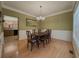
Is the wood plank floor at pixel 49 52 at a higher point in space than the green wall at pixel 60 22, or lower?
lower

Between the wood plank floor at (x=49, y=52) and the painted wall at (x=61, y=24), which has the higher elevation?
the painted wall at (x=61, y=24)

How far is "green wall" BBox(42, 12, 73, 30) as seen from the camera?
296 cm

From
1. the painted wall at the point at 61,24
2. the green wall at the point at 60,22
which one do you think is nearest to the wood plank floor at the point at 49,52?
the painted wall at the point at 61,24

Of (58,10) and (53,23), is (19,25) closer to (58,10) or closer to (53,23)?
(53,23)

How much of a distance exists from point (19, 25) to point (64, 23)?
2.09 meters

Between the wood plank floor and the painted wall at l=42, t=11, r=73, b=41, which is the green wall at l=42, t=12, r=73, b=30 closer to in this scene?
the painted wall at l=42, t=11, r=73, b=41

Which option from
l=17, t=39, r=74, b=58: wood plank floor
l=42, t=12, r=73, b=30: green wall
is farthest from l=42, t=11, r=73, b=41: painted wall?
l=17, t=39, r=74, b=58: wood plank floor

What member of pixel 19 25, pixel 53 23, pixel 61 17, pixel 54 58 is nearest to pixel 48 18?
pixel 53 23

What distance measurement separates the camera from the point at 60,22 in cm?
312

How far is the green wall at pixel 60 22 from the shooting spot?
2961 mm

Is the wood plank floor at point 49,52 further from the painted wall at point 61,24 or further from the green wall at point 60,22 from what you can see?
the green wall at point 60,22

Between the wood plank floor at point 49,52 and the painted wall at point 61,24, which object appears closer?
the wood plank floor at point 49,52

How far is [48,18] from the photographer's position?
3449 mm

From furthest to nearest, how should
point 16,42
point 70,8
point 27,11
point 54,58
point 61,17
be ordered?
point 16,42, point 27,11, point 61,17, point 70,8, point 54,58
